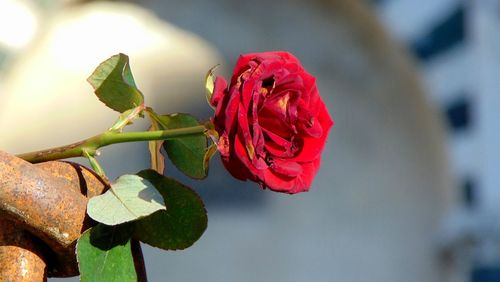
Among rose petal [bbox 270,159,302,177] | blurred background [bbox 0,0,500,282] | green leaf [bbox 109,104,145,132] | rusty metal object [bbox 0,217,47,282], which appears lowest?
blurred background [bbox 0,0,500,282]

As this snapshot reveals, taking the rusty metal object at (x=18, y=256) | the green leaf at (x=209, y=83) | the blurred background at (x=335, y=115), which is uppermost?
the green leaf at (x=209, y=83)

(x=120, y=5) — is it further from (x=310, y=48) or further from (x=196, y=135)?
(x=196, y=135)

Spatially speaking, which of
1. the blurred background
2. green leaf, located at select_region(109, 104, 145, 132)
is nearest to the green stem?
green leaf, located at select_region(109, 104, 145, 132)

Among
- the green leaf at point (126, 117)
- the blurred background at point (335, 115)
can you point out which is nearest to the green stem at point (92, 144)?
the green leaf at point (126, 117)

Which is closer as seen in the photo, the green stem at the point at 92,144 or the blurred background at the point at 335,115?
the green stem at the point at 92,144

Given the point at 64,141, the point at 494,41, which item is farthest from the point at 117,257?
the point at 494,41

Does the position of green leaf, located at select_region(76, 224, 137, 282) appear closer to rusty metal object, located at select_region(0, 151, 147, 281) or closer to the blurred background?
rusty metal object, located at select_region(0, 151, 147, 281)

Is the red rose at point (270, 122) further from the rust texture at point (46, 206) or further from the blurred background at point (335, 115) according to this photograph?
the blurred background at point (335, 115)
